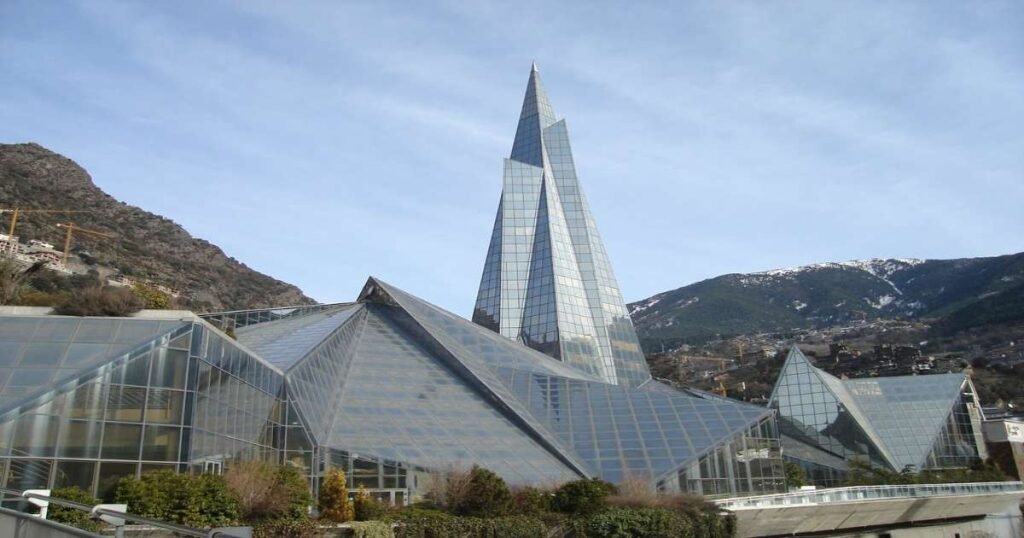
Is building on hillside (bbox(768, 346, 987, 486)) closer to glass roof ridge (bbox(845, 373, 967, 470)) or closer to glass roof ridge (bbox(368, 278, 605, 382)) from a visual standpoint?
glass roof ridge (bbox(845, 373, 967, 470))

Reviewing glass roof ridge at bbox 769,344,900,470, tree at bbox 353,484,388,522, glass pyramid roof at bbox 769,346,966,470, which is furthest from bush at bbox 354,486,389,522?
glass pyramid roof at bbox 769,346,966,470

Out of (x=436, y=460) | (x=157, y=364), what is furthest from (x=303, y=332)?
(x=157, y=364)

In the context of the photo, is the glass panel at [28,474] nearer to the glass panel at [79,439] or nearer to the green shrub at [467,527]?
the glass panel at [79,439]

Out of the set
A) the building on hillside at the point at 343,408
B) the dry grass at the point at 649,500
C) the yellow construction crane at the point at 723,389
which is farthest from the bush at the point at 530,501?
the yellow construction crane at the point at 723,389

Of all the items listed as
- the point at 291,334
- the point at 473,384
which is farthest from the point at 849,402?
the point at 291,334

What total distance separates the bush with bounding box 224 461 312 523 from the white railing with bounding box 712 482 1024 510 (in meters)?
18.5

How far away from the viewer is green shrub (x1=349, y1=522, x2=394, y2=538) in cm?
2581

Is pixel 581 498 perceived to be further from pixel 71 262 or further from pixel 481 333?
pixel 71 262

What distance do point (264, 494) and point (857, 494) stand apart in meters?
31.8

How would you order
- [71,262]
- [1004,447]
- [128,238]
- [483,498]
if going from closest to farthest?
[483,498] → [1004,447] → [71,262] → [128,238]

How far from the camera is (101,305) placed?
29266 mm

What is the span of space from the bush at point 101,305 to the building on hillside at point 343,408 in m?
0.65

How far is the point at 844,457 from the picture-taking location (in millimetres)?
70688

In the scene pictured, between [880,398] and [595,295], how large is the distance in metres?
28.0
